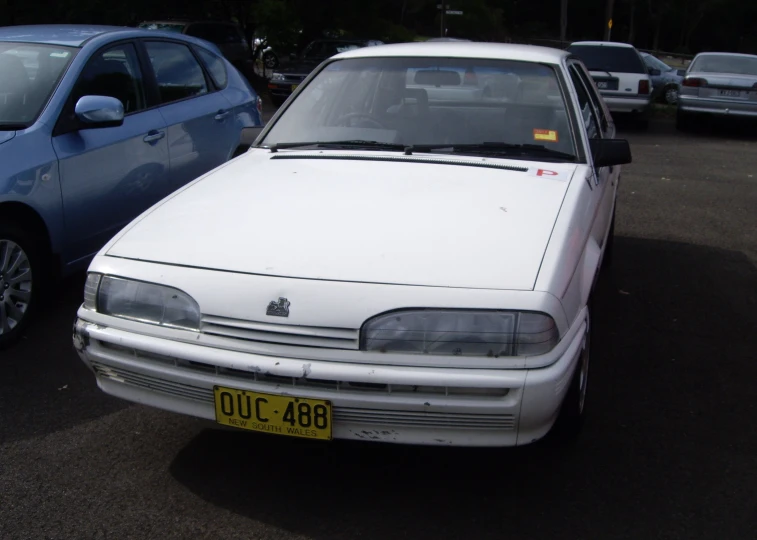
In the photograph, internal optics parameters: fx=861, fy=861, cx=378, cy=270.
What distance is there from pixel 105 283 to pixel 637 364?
→ 2684 millimetres

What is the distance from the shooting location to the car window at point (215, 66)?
639 cm

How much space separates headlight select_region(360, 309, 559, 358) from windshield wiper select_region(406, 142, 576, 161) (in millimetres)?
1453

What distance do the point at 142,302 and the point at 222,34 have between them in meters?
19.9

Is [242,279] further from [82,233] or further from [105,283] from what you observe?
[82,233]

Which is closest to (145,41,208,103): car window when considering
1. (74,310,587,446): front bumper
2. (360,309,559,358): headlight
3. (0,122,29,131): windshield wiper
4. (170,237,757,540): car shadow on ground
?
(0,122,29,131): windshield wiper

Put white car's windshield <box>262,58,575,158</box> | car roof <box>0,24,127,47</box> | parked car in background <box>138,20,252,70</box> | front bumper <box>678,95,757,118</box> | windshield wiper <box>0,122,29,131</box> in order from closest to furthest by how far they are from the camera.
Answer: white car's windshield <box>262,58,575,158</box>, windshield wiper <box>0,122,29,131</box>, car roof <box>0,24,127,47</box>, front bumper <box>678,95,757,118</box>, parked car in background <box>138,20,252,70</box>

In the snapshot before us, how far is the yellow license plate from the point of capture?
2777 mm

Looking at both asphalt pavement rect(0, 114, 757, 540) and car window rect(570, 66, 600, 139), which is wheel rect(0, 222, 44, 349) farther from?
car window rect(570, 66, 600, 139)

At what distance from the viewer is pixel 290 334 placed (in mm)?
2781

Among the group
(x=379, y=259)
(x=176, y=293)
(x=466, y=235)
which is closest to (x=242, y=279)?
(x=176, y=293)

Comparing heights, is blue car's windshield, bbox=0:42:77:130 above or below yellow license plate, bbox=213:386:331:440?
above

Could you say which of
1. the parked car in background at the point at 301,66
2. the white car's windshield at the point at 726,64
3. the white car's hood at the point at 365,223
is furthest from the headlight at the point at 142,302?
the white car's windshield at the point at 726,64

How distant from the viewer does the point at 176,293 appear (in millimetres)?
2941

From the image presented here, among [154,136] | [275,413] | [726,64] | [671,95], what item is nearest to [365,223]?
[275,413]
